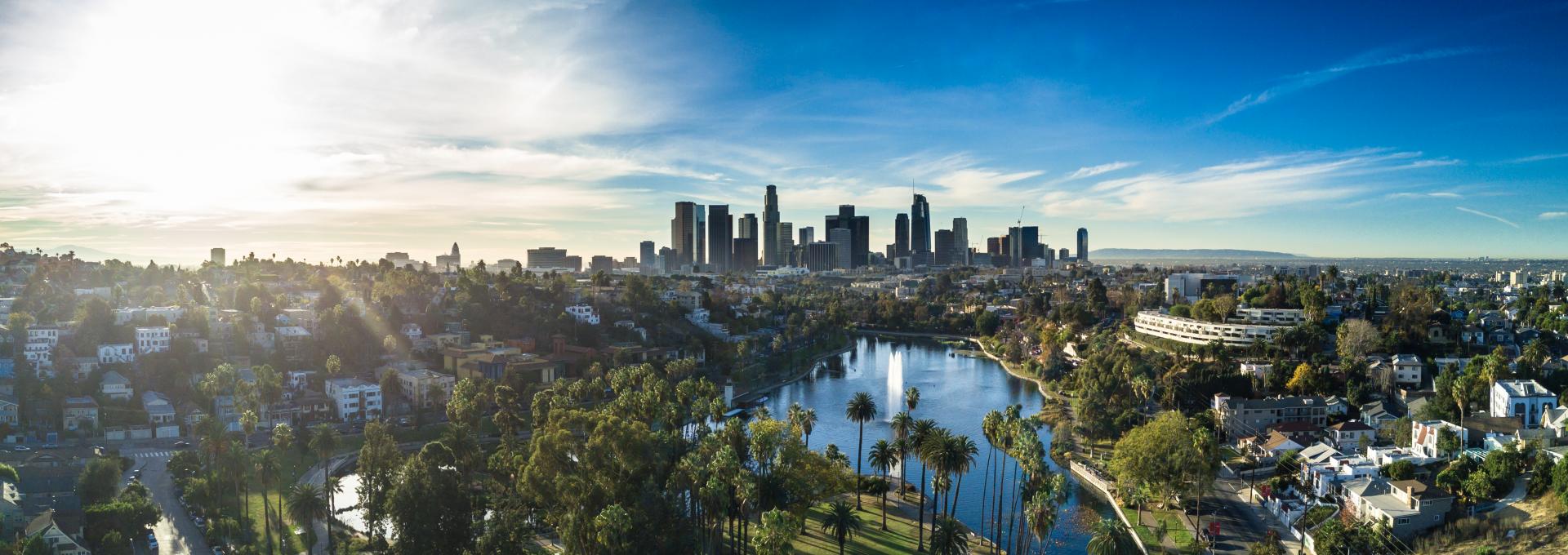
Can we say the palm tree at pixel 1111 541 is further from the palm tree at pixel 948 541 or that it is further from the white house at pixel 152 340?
the white house at pixel 152 340

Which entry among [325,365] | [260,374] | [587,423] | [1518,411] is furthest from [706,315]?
[1518,411]

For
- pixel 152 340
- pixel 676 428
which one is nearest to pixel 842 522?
pixel 676 428

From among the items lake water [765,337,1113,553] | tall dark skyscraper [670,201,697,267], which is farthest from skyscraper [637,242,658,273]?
lake water [765,337,1113,553]

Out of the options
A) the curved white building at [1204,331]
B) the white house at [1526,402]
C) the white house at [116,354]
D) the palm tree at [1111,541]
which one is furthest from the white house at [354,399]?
the white house at [1526,402]

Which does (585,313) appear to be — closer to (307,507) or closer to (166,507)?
(166,507)

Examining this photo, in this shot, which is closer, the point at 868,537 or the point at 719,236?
the point at 868,537

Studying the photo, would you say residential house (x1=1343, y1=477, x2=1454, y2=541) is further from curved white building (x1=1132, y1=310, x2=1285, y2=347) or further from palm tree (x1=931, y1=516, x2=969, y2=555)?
curved white building (x1=1132, y1=310, x2=1285, y2=347)
